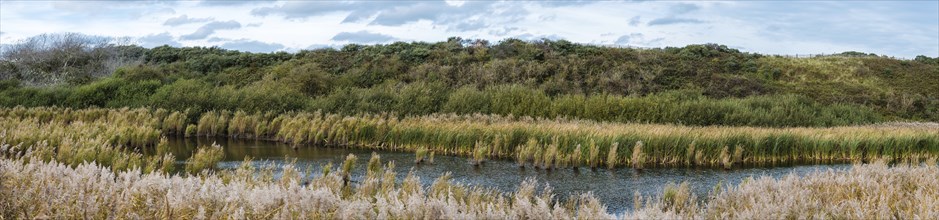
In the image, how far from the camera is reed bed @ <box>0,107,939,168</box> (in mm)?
24188

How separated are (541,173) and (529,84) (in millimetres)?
31014

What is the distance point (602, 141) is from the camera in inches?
960

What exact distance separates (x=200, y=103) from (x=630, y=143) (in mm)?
23531

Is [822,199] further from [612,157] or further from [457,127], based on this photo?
[457,127]

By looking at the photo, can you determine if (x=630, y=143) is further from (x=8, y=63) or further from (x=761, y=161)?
(x=8, y=63)

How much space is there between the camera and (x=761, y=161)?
25.6 m

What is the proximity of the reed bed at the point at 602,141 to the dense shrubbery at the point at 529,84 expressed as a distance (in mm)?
7967

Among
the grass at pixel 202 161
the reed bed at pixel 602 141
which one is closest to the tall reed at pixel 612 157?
the reed bed at pixel 602 141

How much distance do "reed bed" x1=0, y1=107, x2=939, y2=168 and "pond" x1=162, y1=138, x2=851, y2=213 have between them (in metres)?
0.89

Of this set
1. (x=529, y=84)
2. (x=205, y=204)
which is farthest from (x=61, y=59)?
(x=205, y=204)

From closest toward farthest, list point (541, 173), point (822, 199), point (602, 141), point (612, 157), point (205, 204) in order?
point (205, 204) < point (822, 199) < point (541, 173) < point (612, 157) < point (602, 141)

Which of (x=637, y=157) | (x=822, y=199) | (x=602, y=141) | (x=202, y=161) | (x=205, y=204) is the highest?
(x=205, y=204)

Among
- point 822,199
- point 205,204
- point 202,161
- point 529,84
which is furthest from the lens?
point 529,84

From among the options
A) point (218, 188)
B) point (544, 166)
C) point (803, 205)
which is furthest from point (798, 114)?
point (218, 188)
